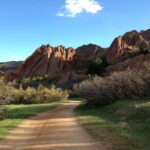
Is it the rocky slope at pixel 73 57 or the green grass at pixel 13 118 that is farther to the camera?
the rocky slope at pixel 73 57

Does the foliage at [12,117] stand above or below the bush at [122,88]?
below

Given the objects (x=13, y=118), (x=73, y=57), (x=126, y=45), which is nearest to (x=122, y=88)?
(x=13, y=118)

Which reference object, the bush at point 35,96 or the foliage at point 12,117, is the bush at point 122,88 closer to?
the foliage at point 12,117

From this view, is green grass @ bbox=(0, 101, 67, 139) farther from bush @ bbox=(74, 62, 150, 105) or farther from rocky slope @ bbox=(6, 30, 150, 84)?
rocky slope @ bbox=(6, 30, 150, 84)

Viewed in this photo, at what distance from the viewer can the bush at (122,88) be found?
1645 inches

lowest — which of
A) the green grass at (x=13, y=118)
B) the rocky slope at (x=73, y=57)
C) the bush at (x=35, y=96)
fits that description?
the green grass at (x=13, y=118)

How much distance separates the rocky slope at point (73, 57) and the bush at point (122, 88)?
2404 inches

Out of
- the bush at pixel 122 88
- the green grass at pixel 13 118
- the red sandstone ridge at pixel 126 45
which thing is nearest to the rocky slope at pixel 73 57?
the red sandstone ridge at pixel 126 45

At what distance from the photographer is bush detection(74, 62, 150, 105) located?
41781 millimetres

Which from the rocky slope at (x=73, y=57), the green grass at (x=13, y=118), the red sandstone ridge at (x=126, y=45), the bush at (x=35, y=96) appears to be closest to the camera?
the green grass at (x=13, y=118)

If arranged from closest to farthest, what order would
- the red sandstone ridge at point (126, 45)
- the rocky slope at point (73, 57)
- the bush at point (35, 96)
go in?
the bush at point (35, 96) < the red sandstone ridge at point (126, 45) < the rocky slope at point (73, 57)

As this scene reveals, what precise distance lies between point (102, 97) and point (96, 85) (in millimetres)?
3127

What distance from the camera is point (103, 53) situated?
126875 mm

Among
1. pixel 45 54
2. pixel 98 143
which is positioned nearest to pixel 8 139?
pixel 98 143
